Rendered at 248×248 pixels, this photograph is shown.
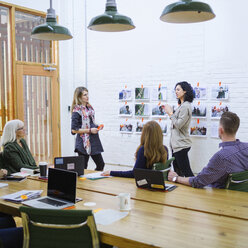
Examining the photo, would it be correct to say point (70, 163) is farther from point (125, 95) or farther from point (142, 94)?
point (125, 95)

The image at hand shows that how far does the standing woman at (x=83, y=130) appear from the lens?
5113 millimetres

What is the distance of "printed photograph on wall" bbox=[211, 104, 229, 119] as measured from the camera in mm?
5309

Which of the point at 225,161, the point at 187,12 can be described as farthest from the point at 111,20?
the point at 225,161

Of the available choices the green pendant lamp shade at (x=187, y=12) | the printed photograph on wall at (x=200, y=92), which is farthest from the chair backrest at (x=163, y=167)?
the printed photograph on wall at (x=200, y=92)

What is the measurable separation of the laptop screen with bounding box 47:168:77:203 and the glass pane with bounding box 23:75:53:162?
4219 millimetres

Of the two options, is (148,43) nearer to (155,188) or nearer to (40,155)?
(40,155)

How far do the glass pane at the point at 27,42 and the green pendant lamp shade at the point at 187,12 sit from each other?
3.96m

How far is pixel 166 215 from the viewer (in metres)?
2.20

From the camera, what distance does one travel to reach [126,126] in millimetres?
6520

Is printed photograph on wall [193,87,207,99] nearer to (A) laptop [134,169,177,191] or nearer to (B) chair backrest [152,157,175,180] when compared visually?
(B) chair backrest [152,157,175,180]

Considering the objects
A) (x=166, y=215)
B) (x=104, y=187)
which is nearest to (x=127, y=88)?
(x=104, y=187)

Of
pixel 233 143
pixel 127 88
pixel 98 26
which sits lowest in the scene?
pixel 233 143

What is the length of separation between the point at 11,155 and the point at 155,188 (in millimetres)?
1903

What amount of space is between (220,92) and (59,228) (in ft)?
13.3
